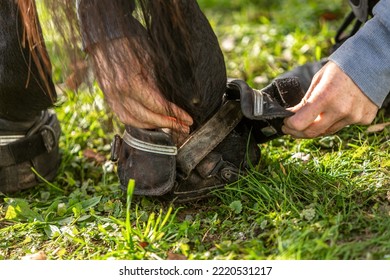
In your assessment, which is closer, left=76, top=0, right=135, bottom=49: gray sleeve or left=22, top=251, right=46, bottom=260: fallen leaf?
left=76, top=0, right=135, bottom=49: gray sleeve

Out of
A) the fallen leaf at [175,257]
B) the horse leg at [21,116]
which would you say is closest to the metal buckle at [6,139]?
the horse leg at [21,116]

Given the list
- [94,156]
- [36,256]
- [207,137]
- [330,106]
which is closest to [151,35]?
[207,137]

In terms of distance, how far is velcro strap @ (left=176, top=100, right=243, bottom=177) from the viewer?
5.76 ft

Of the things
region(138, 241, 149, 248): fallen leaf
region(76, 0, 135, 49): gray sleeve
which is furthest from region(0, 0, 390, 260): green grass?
region(76, 0, 135, 49): gray sleeve

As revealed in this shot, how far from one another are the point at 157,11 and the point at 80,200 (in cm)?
81

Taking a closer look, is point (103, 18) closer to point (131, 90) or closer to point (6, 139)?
point (131, 90)

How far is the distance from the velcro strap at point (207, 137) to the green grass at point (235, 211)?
0.14 metres

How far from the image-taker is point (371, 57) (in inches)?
64.4

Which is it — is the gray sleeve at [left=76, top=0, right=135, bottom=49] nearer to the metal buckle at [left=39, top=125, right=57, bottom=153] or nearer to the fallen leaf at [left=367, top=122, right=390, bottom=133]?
the metal buckle at [left=39, top=125, right=57, bottom=153]

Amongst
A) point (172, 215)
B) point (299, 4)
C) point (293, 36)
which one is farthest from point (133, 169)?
point (299, 4)

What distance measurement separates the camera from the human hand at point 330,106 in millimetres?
1613

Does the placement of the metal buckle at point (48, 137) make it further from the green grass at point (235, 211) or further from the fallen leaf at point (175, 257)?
the fallen leaf at point (175, 257)

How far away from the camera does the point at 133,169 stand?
1.79 m
